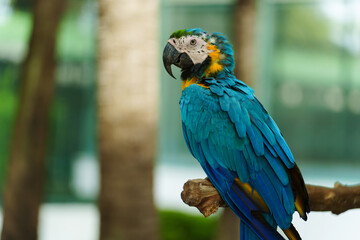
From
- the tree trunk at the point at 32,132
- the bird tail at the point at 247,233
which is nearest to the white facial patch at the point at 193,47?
the bird tail at the point at 247,233

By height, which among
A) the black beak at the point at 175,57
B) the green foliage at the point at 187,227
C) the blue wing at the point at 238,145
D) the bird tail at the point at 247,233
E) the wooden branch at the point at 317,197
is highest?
the black beak at the point at 175,57

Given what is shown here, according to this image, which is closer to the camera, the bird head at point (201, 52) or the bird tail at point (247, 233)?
→ the bird tail at point (247, 233)

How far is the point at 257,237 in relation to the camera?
1757 millimetres

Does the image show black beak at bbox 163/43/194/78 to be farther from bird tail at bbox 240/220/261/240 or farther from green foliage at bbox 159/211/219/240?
green foliage at bbox 159/211/219/240

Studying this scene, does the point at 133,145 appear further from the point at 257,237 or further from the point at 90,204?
the point at 90,204

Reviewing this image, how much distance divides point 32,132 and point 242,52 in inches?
79.6

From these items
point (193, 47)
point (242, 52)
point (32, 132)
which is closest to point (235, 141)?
point (193, 47)

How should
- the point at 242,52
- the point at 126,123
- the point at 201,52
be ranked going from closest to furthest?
the point at 201,52
the point at 126,123
the point at 242,52

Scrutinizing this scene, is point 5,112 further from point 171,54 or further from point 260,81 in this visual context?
point 171,54

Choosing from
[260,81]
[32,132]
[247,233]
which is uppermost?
[260,81]

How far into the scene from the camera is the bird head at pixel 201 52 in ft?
6.72

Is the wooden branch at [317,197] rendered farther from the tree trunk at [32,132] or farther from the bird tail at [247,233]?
the tree trunk at [32,132]

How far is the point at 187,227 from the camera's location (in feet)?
18.3

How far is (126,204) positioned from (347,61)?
462 centimetres
